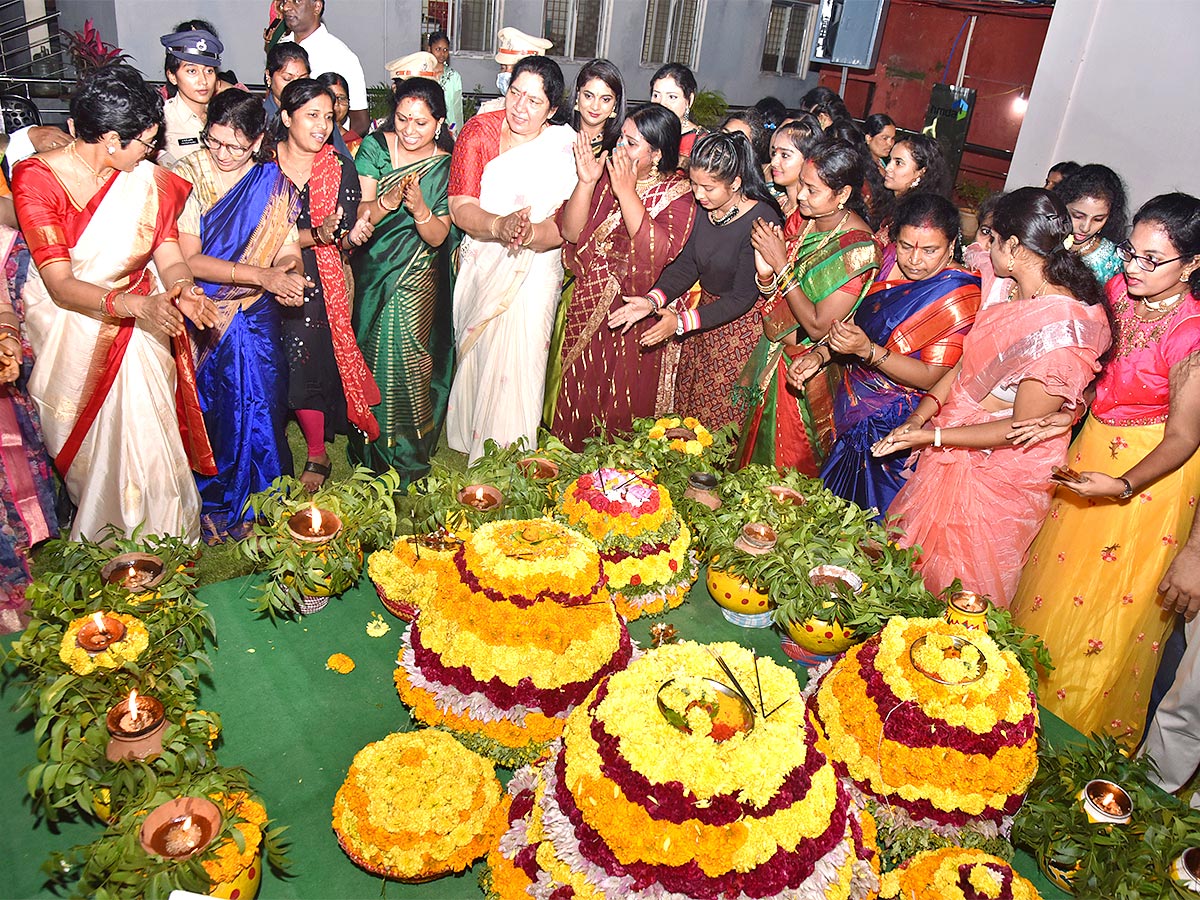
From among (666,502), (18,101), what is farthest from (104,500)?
(18,101)

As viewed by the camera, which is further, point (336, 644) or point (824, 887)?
point (336, 644)

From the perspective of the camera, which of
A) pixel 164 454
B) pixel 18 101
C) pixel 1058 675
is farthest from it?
pixel 18 101

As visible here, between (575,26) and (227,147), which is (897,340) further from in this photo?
(575,26)

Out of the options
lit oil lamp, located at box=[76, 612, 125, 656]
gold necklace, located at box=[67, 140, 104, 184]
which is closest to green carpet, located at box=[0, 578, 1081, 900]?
lit oil lamp, located at box=[76, 612, 125, 656]

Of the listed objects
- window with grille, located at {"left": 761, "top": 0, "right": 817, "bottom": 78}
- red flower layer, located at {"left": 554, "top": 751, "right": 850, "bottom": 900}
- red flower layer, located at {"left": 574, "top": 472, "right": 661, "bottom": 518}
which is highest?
window with grille, located at {"left": 761, "top": 0, "right": 817, "bottom": 78}

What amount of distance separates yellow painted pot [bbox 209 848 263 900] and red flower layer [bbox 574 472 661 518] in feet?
4.50

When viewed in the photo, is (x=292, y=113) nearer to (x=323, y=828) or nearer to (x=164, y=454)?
(x=164, y=454)

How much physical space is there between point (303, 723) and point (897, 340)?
2.60 m

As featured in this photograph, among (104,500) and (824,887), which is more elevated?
(824,887)

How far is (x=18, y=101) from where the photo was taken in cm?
809

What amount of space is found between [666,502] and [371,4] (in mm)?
11026

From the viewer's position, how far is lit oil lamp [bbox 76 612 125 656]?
2.27 metres

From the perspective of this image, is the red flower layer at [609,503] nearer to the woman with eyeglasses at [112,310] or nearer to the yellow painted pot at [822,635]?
the yellow painted pot at [822,635]

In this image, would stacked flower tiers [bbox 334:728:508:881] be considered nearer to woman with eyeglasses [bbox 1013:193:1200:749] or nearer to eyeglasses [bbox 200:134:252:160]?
woman with eyeglasses [bbox 1013:193:1200:749]
